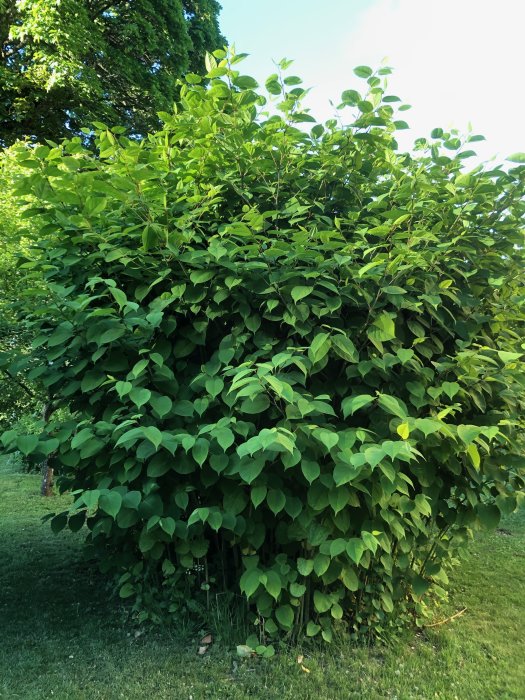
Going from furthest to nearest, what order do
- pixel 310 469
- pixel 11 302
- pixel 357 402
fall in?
pixel 11 302 → pixel 310 469 → pixel 357 402

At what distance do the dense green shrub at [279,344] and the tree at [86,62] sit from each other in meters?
11.4

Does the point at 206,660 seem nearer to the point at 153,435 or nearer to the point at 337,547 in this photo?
the point at 337,547

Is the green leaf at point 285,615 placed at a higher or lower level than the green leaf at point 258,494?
lower

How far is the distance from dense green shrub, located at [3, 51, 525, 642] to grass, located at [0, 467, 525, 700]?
223mm

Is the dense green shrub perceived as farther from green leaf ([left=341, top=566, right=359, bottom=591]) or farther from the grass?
the grass

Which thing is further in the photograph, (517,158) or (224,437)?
(517,158)

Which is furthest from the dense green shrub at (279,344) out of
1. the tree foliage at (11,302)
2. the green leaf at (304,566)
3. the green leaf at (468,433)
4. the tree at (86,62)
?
the tree at (86,62)

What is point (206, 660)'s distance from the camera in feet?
9.53

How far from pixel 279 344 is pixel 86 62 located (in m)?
14.1

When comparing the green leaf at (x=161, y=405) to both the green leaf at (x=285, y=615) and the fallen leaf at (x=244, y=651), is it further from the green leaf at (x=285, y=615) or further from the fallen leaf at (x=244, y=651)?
the fallen leaf at (x=244, y=651)

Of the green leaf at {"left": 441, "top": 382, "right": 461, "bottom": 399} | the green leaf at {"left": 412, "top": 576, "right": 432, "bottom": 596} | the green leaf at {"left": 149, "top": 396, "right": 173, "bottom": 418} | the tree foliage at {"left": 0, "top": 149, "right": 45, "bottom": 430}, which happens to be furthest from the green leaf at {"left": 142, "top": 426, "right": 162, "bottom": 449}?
the tree foliage at {"left": 0, "top": 149, "right": 45, "bottom": 430}

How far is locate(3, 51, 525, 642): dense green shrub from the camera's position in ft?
8.79

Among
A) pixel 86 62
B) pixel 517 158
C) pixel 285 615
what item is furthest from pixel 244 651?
pixel 86 62

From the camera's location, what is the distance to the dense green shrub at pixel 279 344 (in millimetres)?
2678
